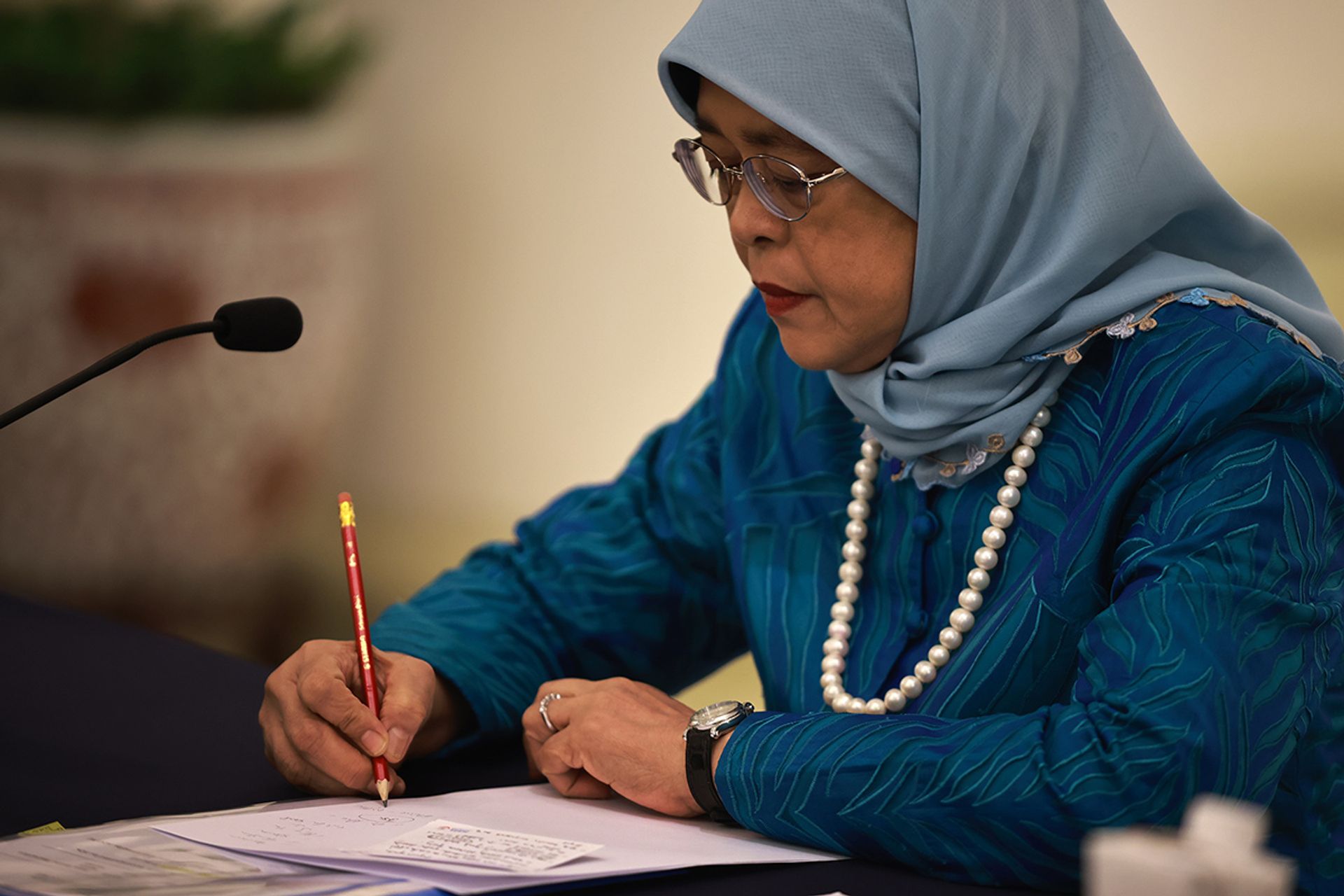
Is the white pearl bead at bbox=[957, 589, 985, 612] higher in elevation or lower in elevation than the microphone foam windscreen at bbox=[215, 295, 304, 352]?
lower

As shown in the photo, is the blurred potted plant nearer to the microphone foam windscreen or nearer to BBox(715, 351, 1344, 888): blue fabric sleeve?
the microphone foam windscreen

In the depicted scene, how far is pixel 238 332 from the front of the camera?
116 centimetres

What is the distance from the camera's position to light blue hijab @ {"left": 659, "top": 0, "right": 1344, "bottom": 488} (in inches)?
44.8

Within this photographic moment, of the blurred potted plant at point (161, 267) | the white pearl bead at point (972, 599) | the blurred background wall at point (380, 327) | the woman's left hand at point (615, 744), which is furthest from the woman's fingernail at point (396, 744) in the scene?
the blurred potted plant at point (161, 267)

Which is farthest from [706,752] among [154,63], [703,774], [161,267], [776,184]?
[154,63]

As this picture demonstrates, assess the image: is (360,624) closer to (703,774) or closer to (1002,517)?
(703,774)

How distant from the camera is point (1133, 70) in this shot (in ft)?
3.91

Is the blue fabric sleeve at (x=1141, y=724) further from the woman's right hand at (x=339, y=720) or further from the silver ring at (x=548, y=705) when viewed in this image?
the woman's right hand at (x=339, y=720)

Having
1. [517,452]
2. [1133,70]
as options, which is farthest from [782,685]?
[517,452]

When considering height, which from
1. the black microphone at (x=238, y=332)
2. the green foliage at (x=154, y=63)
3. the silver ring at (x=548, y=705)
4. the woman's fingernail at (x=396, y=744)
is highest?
the green foliage at (x=154, y=63)

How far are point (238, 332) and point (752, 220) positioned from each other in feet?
1.55

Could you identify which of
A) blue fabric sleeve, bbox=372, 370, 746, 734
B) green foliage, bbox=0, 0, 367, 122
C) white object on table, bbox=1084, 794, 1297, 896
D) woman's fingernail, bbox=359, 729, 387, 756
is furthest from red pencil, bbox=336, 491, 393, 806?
green foliage, bbox=0, 0, 367, 122

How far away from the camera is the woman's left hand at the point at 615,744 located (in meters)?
1.04

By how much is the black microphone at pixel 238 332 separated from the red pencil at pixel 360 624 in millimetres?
160
